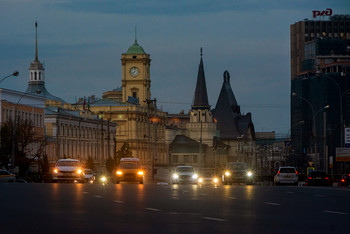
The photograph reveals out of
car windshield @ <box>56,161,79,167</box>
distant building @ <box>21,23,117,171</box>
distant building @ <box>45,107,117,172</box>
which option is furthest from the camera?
distant building @ <box>45,107,117,172</box>

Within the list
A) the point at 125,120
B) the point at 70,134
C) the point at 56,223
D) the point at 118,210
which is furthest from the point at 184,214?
the point at 125,120

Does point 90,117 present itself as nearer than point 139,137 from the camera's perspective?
Yes

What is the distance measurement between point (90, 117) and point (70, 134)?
17537mm

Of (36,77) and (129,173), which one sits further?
(36,77)

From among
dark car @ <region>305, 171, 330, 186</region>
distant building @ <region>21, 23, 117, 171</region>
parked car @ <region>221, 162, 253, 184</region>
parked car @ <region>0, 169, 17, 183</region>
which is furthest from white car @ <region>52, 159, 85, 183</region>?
distant building @ <region>21, 23, 117, 171</region>

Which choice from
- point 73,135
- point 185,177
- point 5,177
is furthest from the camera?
point 73,135

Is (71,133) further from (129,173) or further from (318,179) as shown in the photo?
(318,179)

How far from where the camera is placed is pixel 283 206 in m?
27.3

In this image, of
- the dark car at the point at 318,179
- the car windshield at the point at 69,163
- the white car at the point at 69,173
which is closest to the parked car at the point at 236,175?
the dark car at the point at 318,179

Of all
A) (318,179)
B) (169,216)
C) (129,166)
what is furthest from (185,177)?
(169,216)

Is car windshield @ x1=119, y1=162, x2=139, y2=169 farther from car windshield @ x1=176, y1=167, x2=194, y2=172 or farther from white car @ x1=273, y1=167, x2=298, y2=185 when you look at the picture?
white car @ x1=273, y1=167, x2=298, y2=185

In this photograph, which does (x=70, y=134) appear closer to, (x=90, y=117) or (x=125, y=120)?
(x=90, y=117)

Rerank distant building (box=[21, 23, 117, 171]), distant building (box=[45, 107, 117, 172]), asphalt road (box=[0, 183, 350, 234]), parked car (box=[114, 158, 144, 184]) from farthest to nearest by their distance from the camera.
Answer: distant building (box=[45, 107, 117, 172]) → distant building (box=[21, 23, 117, 171]) → parked car (box=[114, 158, 144, 184]) → asphalt road (box=[0, 183, 350, 234])

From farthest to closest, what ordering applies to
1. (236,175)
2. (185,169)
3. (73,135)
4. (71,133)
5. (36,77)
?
(36,77), (73,135), (71,133), (185,169), (236,175)
